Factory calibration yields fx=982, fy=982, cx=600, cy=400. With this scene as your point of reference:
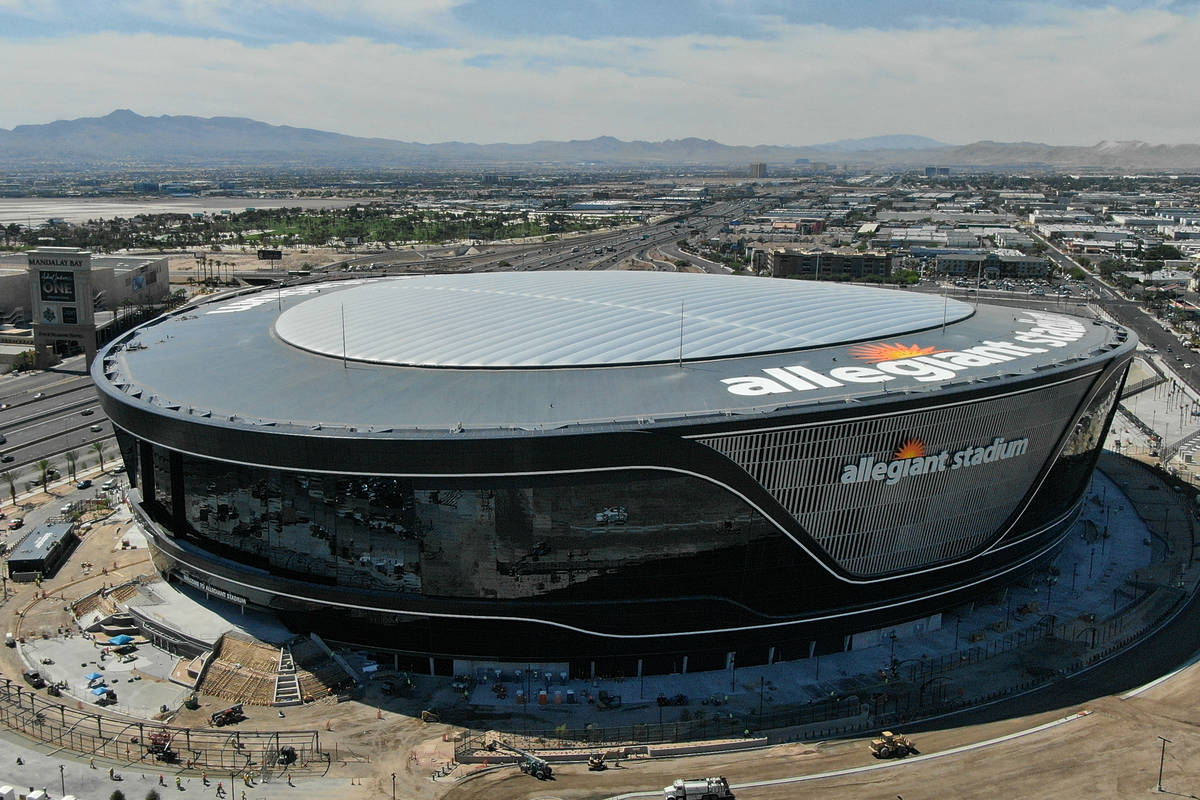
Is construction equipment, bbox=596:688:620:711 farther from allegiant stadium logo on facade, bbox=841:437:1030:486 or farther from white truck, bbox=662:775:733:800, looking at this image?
allegiant stadium logo on facade, bbox=841:437:1030:486

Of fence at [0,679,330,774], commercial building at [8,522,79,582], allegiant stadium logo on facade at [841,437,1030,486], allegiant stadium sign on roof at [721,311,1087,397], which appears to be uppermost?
allegiant stadium sign on roof at [721,311,1087,397]

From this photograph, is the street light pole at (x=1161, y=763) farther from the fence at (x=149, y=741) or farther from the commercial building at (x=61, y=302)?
the commercial building at (x=61, y=302)

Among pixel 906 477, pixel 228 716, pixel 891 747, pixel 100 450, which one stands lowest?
pixel 228 716

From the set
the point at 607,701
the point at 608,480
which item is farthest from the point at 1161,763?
the point at 608,480

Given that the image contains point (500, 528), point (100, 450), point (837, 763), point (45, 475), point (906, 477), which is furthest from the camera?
point (100, 450)

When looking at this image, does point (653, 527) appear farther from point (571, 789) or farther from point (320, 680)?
point (320, 680)

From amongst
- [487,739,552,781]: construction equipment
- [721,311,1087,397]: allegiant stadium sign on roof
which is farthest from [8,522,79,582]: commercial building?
[721,311,1087,397]: allegiant stadium sign on roof

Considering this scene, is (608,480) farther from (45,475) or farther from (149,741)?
(45,475)
